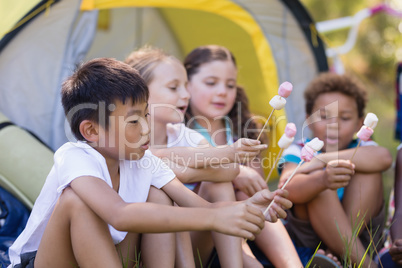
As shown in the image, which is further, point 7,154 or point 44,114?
point 44,114

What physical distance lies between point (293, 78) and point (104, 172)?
162 centimetres

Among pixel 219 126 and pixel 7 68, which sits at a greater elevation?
pixel 7 68

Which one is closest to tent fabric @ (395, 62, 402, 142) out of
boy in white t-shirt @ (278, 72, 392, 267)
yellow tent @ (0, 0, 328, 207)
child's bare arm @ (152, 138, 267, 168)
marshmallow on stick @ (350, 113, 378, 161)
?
yellow tent @ (0, 0, 328, 207)

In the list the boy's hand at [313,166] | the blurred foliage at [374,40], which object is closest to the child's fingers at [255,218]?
the boy's hand at [313,166]

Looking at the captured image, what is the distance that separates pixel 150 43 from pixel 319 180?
1893mm

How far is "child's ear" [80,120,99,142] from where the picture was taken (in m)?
1.55

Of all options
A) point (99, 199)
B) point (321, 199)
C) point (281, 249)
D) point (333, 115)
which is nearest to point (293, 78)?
point (333, 115)

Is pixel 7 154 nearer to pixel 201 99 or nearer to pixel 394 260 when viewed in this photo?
pixel 201 99

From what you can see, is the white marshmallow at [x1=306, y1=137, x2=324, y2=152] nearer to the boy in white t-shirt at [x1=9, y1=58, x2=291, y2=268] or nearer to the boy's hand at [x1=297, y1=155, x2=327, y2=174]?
the boy in white t-shirt at [x1=9, y1=58, x2=291, y2=268]

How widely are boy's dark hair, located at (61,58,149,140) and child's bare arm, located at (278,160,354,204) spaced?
2.35 feet

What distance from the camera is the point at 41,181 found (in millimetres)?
1928

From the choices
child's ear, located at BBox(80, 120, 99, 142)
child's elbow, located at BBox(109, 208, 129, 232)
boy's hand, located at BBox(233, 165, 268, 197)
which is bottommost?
boy's hand, located at BBox(233, 165, 268, 197)

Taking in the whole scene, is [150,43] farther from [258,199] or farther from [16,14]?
[258,199]

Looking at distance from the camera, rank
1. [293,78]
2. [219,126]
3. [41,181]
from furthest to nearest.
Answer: [293,78]
[219,126]
[41,181]
